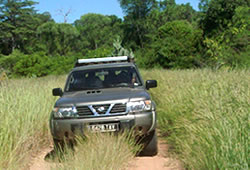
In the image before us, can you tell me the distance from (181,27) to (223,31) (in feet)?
56.1

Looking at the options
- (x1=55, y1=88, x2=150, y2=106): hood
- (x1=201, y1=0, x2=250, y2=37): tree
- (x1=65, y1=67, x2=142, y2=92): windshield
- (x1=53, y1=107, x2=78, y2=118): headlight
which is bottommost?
(x1=53, y1=107, x2=78, y2=118): headlight

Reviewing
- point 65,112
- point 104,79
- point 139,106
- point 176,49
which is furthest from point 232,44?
point 65,112

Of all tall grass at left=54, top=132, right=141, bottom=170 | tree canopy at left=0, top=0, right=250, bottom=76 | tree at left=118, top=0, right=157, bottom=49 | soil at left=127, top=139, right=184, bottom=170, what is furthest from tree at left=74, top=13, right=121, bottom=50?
tall grass at left=54, top=132, right=141, bottom=170

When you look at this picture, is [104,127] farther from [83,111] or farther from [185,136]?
[185,136]

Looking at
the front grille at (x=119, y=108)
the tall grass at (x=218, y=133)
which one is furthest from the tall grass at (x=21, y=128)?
the tall grass at (x=218, y=133)

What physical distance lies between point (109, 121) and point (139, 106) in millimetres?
539

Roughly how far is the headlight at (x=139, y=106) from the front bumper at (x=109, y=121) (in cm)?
8

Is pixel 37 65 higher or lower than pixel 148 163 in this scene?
lower

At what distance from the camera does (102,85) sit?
6.11 metres

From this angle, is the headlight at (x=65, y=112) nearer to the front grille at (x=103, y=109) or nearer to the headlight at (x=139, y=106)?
the front grille at (x=103, y=109)

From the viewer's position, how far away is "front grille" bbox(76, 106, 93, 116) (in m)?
5.00

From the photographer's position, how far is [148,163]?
5039 millimetres

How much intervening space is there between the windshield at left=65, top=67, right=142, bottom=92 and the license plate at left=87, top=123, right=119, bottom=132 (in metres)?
1.24

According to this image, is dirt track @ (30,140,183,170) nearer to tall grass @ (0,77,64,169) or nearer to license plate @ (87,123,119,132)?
tall grass @ (0,77,64,169)
